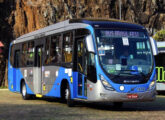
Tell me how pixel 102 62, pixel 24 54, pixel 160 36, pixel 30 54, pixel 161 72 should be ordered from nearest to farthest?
pixel 102 62 < pixel 30 54 < pixel 24 54 < pixel 161 72 < pixel 160 36

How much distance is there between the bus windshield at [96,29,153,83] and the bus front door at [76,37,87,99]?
87 centimetres

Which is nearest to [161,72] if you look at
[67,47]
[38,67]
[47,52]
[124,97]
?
[38,67]

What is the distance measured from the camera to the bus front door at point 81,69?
16.1 metres

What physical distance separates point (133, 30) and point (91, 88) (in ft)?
8.30

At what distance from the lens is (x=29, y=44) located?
22.7 metres

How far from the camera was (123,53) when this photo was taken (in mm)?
15562

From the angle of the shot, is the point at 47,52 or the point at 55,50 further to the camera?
Answer: the point at 47,52

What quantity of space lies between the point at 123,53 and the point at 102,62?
783mm

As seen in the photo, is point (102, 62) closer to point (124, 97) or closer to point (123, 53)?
point (123, 53)

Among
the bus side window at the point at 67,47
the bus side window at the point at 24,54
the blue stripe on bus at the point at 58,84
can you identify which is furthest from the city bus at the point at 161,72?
the bus side window at the point at 67,47

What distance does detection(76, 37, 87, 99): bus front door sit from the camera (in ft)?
53.0

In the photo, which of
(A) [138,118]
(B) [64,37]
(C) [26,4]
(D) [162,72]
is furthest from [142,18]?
(A) [138,118]

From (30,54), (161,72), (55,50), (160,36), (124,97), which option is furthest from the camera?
(160,36)

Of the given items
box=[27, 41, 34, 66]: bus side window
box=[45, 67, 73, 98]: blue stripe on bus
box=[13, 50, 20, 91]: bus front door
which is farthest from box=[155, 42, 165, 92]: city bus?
box=[45, 67, 73, 98]: blue stripe on bus
